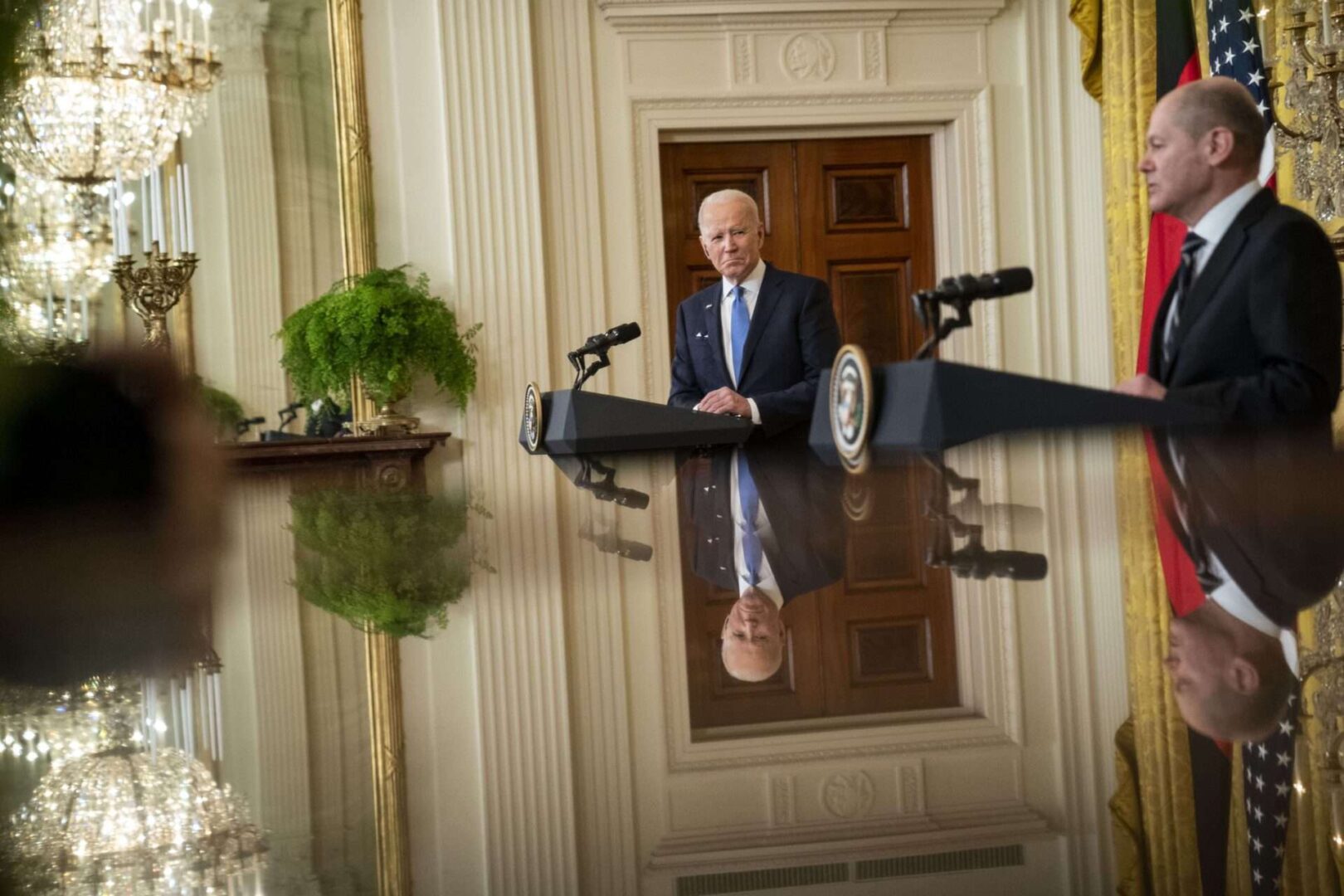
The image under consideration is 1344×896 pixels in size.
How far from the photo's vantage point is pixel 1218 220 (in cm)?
200

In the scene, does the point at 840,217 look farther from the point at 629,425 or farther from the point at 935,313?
the point at 935,313

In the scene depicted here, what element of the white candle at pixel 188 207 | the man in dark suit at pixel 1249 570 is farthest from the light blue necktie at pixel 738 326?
the white candle at pixel 188 207

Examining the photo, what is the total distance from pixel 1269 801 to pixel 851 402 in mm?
1520

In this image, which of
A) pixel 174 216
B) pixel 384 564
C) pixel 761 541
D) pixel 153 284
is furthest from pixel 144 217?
pixel 761 541

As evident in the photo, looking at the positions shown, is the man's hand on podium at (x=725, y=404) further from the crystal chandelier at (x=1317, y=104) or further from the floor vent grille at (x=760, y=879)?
the floor vent grille at (x=760, y=879)

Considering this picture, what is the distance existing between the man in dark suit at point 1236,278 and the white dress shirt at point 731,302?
4.03 ft

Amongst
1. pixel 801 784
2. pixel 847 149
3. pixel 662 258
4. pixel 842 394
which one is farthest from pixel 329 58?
pixel 801 784

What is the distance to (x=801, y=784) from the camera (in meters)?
0.49

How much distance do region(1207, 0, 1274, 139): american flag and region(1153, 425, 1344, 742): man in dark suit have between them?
371cm

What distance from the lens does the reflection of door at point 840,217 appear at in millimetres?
6473

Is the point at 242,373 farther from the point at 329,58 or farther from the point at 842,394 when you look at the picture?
the point at 842,394

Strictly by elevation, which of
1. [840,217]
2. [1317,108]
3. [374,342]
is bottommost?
[374,342]

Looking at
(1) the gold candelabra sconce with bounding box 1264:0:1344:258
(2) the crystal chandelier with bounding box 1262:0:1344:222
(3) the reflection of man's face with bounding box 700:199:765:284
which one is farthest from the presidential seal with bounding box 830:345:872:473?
(2) the crystal chandelier with bounding box 1262:0:1344:222

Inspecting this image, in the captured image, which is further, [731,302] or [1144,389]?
[731,302]
